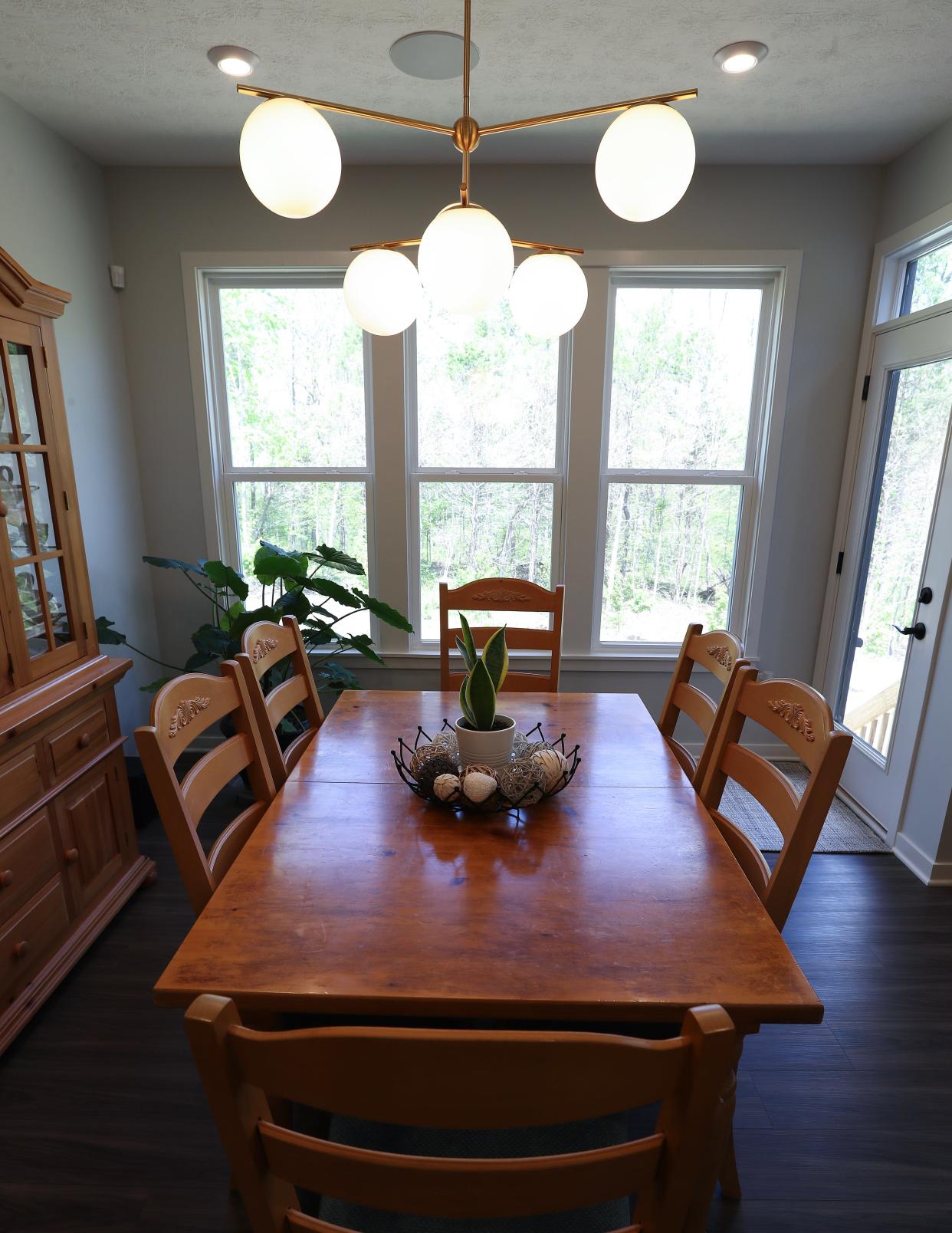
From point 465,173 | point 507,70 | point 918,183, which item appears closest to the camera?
point 465,173

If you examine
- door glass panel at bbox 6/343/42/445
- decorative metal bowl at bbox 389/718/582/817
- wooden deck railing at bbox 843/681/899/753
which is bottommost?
wooden deck railing at bbox 843/681/899/753

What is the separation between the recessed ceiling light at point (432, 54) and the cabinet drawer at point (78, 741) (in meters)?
2.22

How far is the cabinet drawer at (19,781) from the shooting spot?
1.74 m

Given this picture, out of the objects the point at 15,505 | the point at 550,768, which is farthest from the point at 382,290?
the point at 15,505

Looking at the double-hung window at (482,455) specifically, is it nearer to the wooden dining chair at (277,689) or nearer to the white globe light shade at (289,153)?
the wooden dining chair at (277,689)

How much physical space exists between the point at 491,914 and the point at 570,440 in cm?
240

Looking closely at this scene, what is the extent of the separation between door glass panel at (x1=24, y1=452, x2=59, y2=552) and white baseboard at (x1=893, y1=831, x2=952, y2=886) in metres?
3.18

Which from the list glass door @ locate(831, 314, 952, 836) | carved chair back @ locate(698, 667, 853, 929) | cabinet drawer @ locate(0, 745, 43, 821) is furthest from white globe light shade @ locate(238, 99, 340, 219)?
glass door @ locate(831, 314, 952, 836)

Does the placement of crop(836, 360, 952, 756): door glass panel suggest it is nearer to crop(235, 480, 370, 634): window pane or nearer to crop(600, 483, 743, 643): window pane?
crop(600, 483, 743, 643): window pane

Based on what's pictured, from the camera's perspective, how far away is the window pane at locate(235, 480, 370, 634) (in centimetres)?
321

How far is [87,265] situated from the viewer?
2752 millimetres

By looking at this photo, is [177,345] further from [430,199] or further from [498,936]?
[498,936]

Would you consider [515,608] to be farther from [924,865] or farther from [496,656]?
[924,865]

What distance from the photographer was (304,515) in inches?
128
